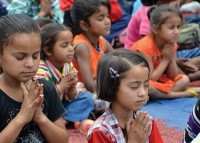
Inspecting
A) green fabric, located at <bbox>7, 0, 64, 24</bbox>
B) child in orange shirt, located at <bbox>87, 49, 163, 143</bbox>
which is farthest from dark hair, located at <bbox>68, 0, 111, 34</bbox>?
child in orange shirt, located at <bbox>87, 49, 163, 143</bbox>

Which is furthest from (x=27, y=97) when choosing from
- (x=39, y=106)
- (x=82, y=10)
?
(x=82, y=10)

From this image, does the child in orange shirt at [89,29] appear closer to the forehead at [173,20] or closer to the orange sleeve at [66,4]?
the forehead at [173,20]

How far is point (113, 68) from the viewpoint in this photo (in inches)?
72.2

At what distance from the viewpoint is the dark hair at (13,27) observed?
5.48 ft

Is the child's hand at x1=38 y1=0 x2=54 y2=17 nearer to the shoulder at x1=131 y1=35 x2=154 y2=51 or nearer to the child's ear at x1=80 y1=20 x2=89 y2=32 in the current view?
the child's ear at x1=80 y1=20 x2=89 y2=32

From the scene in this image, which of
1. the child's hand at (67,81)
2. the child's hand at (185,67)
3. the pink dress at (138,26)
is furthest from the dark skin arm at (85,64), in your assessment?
the child's hand at (185,67)

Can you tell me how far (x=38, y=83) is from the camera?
171 centimetres

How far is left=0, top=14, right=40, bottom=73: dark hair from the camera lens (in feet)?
5.48

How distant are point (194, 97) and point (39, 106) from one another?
6.92 feet

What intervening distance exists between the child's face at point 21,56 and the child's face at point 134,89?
384mm

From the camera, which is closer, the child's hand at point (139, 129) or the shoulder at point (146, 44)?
the child's hand at point (139, 129)

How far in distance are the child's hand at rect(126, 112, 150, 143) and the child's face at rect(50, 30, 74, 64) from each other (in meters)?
1.02

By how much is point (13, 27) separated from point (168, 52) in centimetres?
195

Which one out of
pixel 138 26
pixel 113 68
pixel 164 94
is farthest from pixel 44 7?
pixel 113 68
